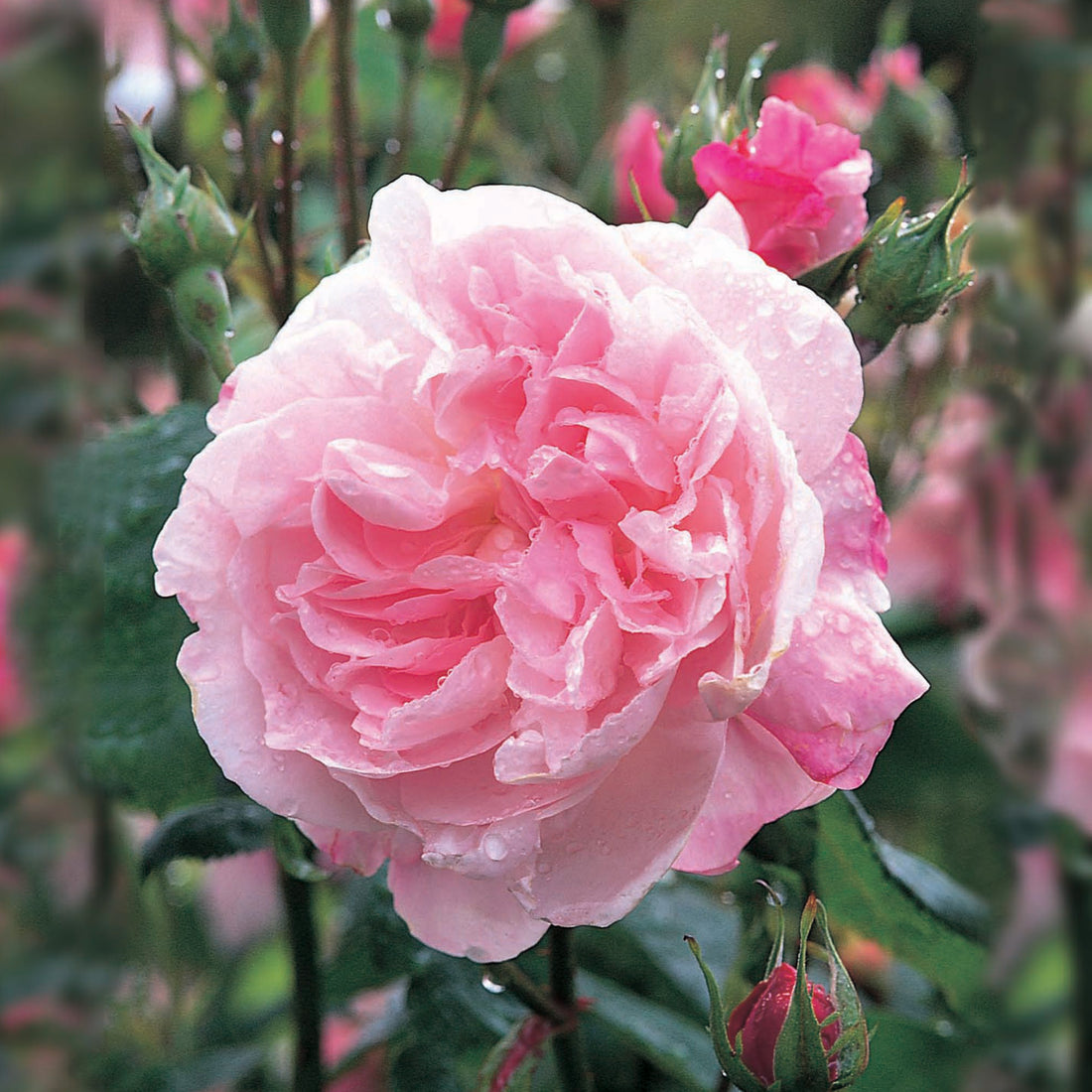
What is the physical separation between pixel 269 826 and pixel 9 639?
0.11 meters

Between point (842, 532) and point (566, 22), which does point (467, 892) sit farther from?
point (566, 22)

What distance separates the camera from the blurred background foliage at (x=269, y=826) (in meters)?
0.23

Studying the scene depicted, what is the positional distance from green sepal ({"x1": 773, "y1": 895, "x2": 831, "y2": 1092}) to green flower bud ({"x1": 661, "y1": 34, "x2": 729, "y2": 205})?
0.59 feet

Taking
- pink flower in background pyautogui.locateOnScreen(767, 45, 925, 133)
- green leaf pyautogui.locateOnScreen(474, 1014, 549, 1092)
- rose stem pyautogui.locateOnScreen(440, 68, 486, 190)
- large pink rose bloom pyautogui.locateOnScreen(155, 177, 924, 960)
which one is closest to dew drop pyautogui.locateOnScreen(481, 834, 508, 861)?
large pink rose bloom pyautogui.locateOnScreen(155, 177, 924, 960)

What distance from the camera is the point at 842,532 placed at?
0.24 meters

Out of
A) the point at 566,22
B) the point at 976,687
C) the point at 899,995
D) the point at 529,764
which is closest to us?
the point at 529,764

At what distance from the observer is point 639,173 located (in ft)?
1.65

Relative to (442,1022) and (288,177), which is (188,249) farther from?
(442,1022)

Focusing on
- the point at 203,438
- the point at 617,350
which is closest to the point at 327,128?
the point at 203,438

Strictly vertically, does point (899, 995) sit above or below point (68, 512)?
below

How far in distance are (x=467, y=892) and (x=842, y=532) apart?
0.33ft

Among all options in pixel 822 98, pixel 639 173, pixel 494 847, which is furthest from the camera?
pixel 822 98

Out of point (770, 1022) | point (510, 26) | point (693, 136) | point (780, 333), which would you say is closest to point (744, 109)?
point (693, 136)

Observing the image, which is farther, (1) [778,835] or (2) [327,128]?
(2) [327,128]
